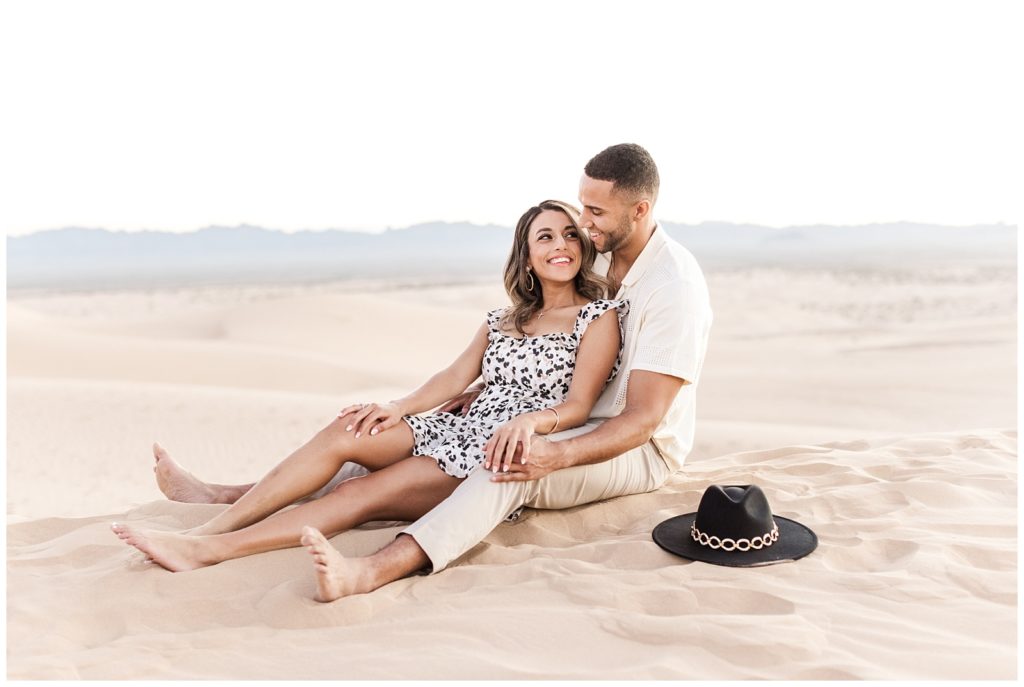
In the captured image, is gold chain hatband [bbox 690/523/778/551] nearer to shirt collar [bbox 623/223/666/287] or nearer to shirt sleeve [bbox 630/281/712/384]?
shirt sleeve [bbox 630/281/712/384]

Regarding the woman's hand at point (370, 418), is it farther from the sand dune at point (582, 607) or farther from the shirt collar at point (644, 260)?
the shirt collar at point (644, 260)

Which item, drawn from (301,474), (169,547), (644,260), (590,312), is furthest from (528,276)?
(169,547)

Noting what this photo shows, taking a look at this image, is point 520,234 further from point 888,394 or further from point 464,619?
point 888,394

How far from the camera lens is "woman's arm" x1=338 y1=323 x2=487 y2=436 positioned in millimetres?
3969

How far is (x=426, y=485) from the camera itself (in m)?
3.93

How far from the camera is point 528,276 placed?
452 centimetres

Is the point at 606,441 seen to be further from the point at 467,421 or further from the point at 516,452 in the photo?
the point at 467,421

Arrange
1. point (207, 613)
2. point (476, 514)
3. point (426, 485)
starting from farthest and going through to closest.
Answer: point (426, 485) < point (476, 514) < point (207, 613)

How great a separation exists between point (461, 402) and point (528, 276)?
75cm

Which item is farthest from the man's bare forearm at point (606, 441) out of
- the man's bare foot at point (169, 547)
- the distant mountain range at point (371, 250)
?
the distant mountain range at point (371, 250)

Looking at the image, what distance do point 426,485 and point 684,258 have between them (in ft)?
5.52

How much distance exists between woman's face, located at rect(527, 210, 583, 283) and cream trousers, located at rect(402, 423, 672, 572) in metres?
0.78

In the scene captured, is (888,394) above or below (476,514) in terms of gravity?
below

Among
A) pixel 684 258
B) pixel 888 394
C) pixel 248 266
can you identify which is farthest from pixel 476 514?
pixel 248 266
